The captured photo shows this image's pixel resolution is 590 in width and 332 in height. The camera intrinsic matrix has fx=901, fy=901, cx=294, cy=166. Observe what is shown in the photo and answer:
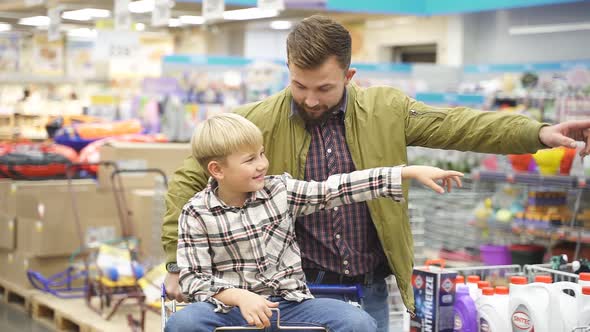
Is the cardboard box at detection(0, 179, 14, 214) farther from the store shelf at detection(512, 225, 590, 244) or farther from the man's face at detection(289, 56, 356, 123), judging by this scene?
the man's face at detection(289, 56, 356, 123)

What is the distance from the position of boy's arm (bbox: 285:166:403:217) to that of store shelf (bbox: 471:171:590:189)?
417 centimetres

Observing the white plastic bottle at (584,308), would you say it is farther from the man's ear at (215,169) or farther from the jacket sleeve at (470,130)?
the man's ear at (215,169)

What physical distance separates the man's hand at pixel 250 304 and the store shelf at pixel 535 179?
4.47 meters

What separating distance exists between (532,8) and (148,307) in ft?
38.1

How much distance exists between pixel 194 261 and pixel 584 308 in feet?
4.61

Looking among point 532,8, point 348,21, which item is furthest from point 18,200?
point 532,8

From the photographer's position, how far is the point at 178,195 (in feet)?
9.43

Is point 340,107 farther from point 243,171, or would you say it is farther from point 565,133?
point 565,133

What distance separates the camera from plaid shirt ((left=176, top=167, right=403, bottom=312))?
2.55 meters

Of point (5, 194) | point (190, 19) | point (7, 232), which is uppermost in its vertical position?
point (190, 19)

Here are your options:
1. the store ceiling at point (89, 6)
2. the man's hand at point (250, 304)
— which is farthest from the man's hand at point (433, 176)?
the store ceiling at point (89, 6)

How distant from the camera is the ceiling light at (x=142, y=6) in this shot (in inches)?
449

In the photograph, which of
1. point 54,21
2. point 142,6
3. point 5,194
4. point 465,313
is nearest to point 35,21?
point 54,21

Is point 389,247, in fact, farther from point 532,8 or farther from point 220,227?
point 532,8
